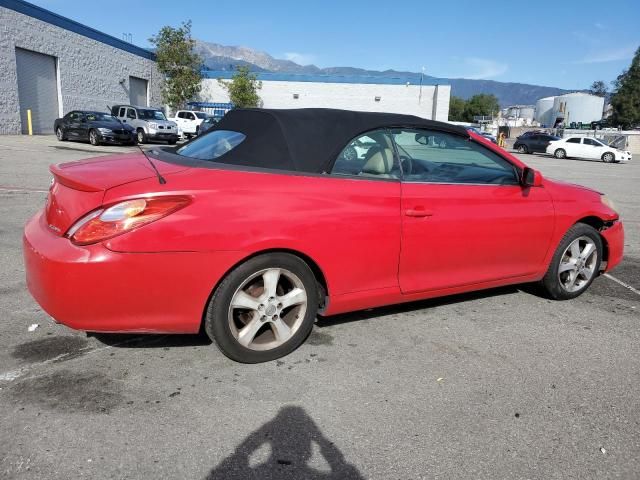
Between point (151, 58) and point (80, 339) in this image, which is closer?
point (80, 339)

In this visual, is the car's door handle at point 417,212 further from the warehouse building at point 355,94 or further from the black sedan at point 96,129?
the warehouse building at point 355,94

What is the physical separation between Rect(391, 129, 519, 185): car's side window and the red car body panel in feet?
0.30

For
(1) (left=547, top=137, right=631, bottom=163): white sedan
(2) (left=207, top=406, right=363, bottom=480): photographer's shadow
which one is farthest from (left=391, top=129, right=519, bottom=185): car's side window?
(1) (left=547, top=137, right=631, bottom=163): white sedan

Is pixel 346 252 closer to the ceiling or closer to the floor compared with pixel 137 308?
closer to the ceiling

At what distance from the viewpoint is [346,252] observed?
3.30 m

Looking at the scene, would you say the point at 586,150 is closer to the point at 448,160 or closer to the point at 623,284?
the point at 623,284

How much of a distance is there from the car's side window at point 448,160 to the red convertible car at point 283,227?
0.04 ft

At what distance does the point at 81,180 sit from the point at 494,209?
2.84 meters

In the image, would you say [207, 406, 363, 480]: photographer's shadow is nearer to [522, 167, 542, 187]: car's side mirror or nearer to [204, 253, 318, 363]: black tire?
[204, 253, 318, 363]: black tire

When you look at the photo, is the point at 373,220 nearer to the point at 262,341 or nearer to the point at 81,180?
the point at 262,341

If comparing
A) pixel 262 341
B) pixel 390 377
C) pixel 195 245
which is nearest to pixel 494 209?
pixel 390 377

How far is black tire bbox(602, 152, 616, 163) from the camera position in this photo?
3247cm

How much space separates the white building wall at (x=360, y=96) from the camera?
44.9 meters

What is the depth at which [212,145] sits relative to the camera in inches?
145
